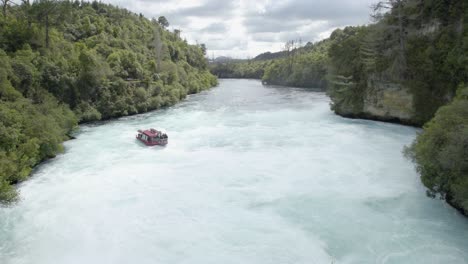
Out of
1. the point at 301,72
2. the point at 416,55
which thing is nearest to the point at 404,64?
the point at 416,55

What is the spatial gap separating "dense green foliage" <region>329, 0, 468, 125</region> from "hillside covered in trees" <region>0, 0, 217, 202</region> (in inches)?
1123

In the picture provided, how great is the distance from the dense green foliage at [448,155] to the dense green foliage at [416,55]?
15254mm

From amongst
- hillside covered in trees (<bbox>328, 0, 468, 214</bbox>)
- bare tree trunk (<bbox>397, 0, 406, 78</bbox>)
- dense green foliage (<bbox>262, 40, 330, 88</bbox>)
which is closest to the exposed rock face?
hillside covered in trees (<bbox>328, 0, 468, 214</bbox>)

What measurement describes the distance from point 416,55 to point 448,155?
23350 millimetres

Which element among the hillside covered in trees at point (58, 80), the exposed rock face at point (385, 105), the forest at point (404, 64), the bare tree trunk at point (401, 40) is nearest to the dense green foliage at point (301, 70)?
the forest at point (404, 64)

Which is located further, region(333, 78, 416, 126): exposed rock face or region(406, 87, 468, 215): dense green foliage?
region(333, 78, 416, 126): exposed rock face

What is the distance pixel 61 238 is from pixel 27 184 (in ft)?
25.0

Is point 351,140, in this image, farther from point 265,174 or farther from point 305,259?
point 305,259

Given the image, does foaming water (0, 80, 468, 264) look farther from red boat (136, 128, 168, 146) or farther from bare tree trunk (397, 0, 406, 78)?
bare tree trunk (397, 0, 406, 78)

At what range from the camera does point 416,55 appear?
35.3 metres

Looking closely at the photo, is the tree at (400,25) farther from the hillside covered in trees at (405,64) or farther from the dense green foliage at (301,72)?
the dense green foliage at (301,72)

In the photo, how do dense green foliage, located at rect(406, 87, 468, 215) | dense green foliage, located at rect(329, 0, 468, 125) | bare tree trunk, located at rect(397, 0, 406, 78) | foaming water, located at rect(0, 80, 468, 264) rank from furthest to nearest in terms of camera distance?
1. bare tree trunk, located at rect(397, 0, 406, 78)
2. dense green foliage, located at rect(329, 0, 468, 125)
3. dense green foliage, located at rect(406, 87, 468, 215)
4. foaming water, located at rect(0, 80, 468, 264)

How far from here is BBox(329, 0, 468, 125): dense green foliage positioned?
31.7m

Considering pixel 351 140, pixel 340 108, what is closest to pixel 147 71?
pixel 340 108
